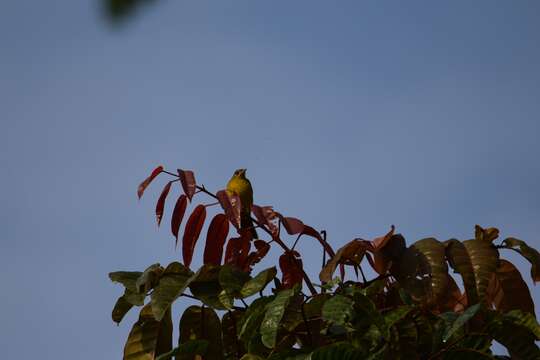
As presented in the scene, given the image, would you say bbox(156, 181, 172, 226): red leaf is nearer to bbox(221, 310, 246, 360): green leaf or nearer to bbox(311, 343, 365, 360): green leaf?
bbox(221, 310, 246, 360): green leaf

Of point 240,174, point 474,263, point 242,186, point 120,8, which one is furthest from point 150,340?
point 240,174

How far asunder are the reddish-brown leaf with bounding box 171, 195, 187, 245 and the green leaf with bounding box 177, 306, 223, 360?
1.17ft

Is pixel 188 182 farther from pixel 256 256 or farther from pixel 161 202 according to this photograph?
pixel 256 256

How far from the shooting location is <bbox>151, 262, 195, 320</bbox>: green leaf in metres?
1.90

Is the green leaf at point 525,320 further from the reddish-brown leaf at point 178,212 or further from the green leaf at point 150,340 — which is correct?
the reddish-brown leaf at point 178,212

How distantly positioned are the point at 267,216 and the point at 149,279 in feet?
1.39

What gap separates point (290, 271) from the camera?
2.15 metres

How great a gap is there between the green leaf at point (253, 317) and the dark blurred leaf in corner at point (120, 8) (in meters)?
1.22

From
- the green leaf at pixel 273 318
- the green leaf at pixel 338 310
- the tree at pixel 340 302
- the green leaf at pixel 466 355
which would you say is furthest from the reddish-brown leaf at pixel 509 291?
the green leaf at pixel 273 318

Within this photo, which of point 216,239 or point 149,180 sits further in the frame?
point 149,180

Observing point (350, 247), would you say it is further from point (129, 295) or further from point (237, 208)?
point (129, 295)

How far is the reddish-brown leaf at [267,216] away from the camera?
2.17 meters

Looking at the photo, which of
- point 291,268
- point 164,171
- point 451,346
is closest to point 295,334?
point 291,268

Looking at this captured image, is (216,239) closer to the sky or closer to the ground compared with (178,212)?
closer to the ground
